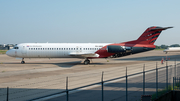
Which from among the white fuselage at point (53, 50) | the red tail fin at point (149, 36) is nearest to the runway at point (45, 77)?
the white fuselage at point (53, 50)

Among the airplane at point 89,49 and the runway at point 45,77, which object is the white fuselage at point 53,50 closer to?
the airplane at point 89,49

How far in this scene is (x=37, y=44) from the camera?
107 ft

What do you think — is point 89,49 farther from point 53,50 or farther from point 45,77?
point 45,77

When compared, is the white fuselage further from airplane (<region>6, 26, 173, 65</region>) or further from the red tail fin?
the red tail fin

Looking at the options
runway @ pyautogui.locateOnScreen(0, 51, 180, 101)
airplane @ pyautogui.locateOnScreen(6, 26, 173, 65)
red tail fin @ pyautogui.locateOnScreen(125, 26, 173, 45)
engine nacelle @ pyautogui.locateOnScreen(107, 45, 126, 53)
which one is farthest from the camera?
red tail fin @ pyautogui.locateOnScreen(125, 26, 173, 45)

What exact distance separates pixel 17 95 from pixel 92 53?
20.5 m

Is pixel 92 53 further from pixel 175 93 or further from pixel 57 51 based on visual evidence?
pixel 175 93

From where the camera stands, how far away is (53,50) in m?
32.2

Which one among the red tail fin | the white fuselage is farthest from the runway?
the red tail fin

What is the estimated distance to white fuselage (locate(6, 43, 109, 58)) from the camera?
32.2 metres

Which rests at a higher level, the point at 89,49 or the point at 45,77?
the point at 89,49

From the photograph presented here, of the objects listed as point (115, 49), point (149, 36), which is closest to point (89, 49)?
point (115, 49)

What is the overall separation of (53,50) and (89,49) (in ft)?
18.6

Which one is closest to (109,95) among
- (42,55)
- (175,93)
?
(175,93)
